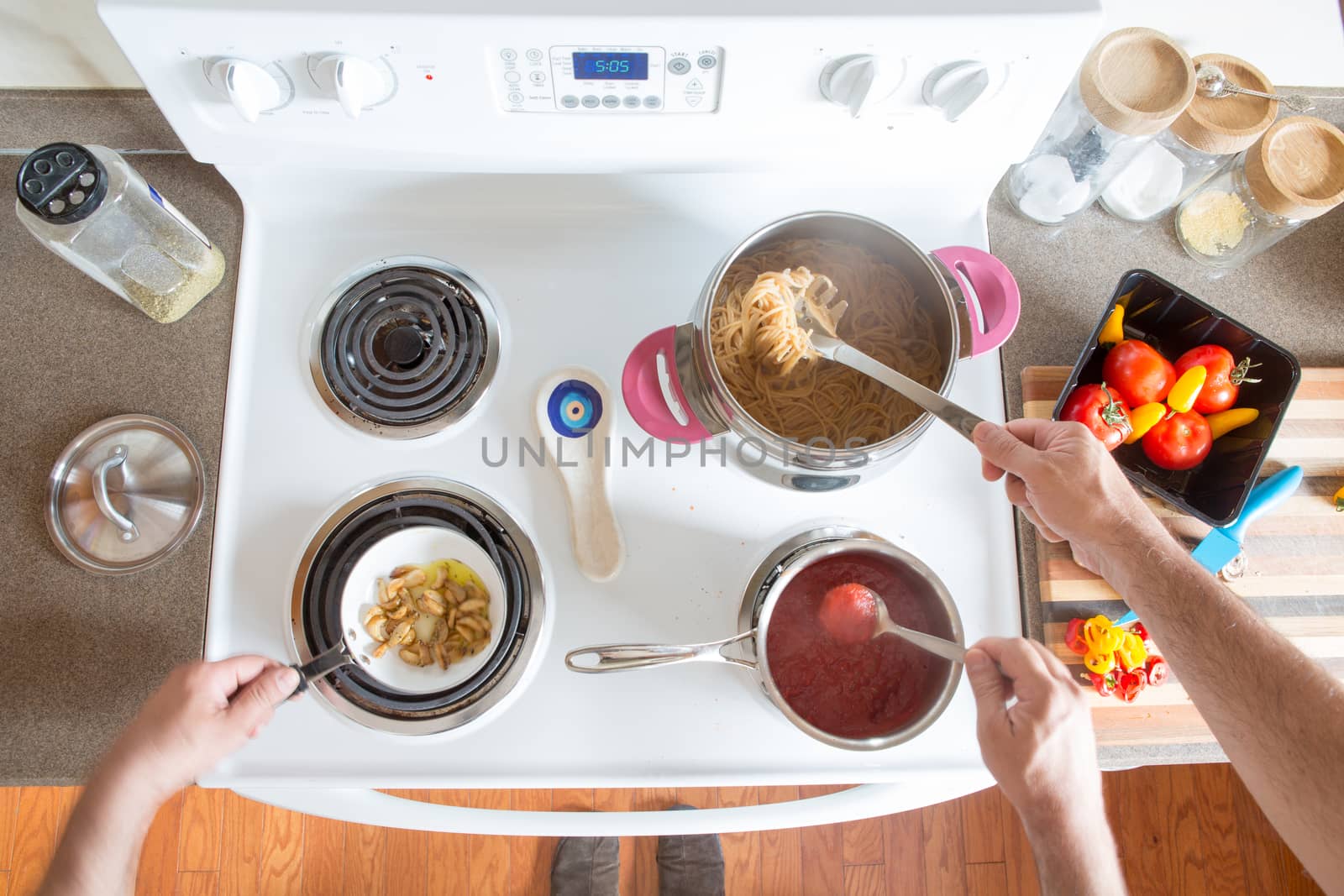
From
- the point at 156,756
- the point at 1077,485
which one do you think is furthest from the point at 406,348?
the point at 1077,485

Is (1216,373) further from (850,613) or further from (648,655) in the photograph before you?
(648,655)

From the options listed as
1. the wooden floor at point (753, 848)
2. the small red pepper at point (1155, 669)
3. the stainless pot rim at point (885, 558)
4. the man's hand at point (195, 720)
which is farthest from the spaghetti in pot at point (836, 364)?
the wooden floor at point (753, 848)

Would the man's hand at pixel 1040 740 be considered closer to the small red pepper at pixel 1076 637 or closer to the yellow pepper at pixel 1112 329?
the small red pepper at pixel 1076 637

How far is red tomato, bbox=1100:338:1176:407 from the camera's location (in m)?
0.92

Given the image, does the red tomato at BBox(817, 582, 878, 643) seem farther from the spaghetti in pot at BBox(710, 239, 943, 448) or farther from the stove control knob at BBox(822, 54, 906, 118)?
the stove control knob at BBox(822, 54, 906, 118)

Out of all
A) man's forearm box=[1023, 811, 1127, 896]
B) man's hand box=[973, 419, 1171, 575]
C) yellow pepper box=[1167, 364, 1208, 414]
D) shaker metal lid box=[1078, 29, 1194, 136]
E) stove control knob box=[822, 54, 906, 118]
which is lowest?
man's forearm box=[1023, 811, 1127, 896]

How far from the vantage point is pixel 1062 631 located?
0.94 m

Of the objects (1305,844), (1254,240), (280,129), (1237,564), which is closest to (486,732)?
(280,129)

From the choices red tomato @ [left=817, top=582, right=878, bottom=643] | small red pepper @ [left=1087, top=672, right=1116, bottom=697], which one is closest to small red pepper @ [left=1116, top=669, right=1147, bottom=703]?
small red pepper @ [left=1087, top=672, right=1116, bottom=697]

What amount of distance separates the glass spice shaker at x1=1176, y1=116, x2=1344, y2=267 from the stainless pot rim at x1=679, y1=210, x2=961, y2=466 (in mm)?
485

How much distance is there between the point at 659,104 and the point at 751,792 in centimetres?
147

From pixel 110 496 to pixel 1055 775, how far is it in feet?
3.54

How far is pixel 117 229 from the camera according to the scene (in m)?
0.90

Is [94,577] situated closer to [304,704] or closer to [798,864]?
[304,704]
